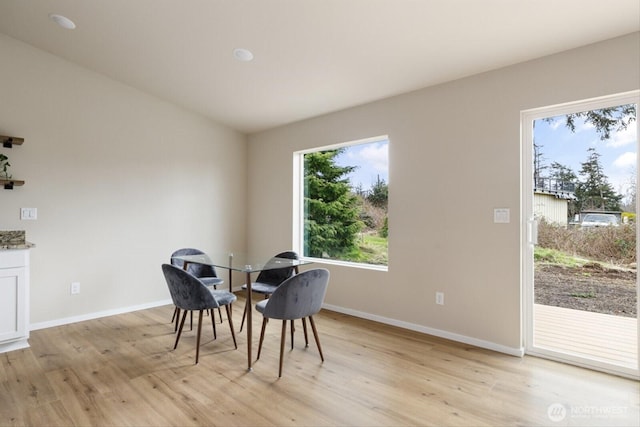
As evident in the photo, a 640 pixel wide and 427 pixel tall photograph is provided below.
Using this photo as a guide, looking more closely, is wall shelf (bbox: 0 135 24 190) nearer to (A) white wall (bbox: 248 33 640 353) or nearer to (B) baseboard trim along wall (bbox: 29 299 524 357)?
(B) baseboard trim along wall (bbox: 29 299 524 357)

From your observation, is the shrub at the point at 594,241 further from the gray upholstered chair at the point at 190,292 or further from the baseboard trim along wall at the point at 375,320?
the gray upholstered chair at the point at 190,292

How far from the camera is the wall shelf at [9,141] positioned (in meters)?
3.35

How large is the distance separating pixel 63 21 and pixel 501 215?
4229 mm

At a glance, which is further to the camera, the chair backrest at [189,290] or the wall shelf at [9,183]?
the wall shelf at [9,183]

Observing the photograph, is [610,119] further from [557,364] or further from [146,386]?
[146,386]

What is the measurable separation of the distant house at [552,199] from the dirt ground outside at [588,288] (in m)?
0.39

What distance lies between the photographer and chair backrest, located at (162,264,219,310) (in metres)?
2.71

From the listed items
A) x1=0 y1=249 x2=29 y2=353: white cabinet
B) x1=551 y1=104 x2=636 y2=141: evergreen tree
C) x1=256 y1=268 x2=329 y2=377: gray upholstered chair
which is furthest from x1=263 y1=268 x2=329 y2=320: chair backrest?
x1=551 y1=104 x2=636 y2=141: evergreen tree

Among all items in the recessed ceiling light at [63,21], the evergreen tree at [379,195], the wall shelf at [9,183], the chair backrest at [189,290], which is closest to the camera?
the chair backrest at [189,290]

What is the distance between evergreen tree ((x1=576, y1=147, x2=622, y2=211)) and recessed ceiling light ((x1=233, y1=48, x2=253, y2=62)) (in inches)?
118

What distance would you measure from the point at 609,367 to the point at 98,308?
4902 millimetres

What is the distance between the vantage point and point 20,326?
304 centimetres

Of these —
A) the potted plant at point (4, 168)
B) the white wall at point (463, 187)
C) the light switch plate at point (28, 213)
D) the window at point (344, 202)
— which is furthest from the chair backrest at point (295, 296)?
the potted plant at point (4, 168)

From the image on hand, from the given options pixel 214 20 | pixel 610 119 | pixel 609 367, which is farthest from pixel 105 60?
pixel 609 367
